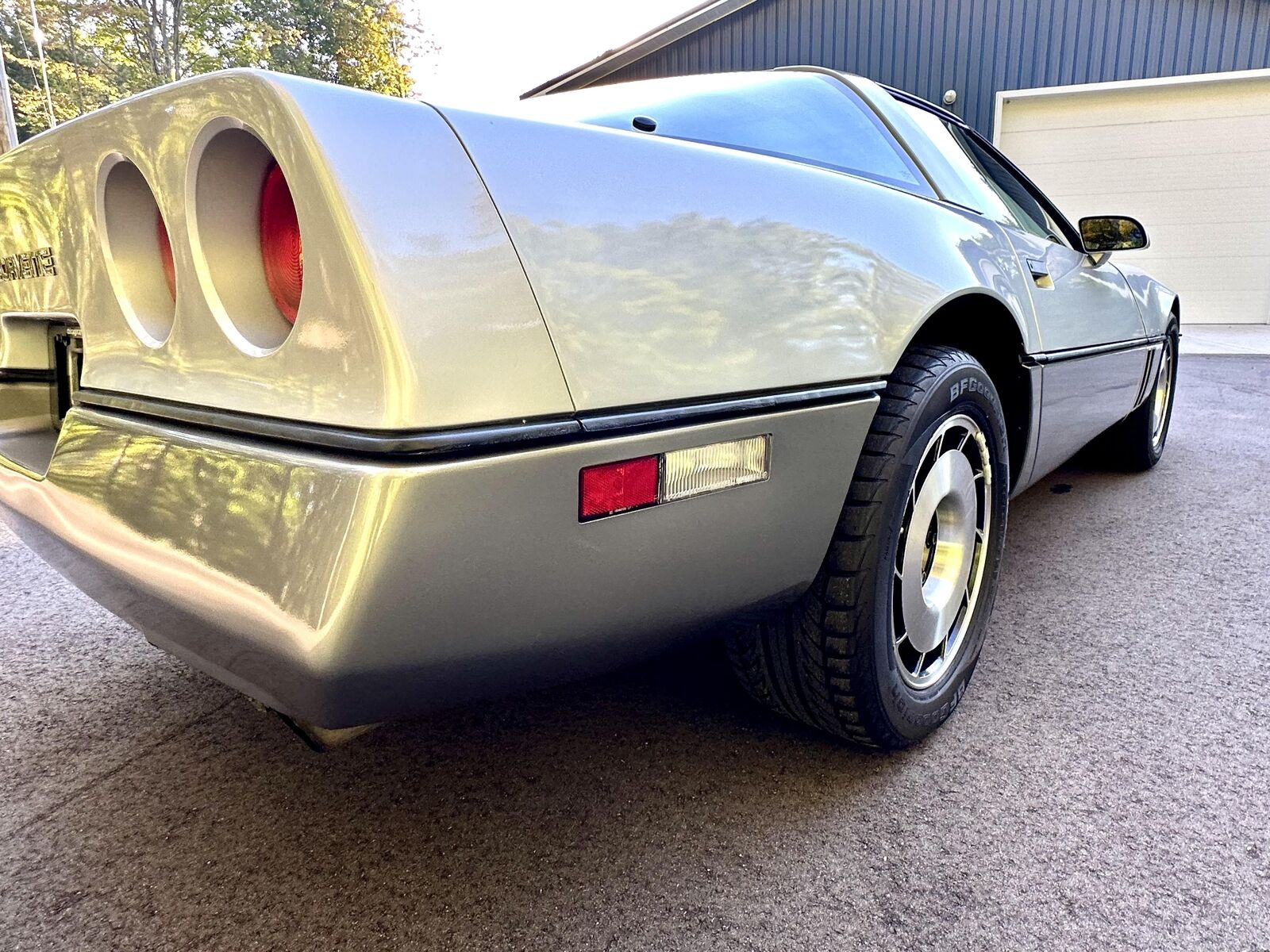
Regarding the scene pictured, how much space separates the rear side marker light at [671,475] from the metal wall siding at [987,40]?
1032 centimetres

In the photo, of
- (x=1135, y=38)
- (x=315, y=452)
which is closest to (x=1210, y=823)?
(x=315, y=452)

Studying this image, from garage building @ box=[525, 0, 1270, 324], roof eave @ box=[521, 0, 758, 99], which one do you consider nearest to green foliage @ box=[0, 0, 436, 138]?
roof eave @ box=[521, 0, 758, 99]

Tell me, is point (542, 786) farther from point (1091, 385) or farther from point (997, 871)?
point (1091, 385)

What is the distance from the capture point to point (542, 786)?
1.50 m

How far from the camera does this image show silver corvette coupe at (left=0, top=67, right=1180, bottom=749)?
0.83 metres

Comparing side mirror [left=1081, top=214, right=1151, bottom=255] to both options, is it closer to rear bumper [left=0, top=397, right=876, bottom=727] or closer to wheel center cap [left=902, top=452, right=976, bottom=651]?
wheel center cap [left=902, top=452, right=976, bottom=651]

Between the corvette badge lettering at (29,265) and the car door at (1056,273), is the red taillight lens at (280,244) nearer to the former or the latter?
the corvette badge lettering at (29,265)

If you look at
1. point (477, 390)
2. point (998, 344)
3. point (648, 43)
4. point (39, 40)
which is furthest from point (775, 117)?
point (39, 40)

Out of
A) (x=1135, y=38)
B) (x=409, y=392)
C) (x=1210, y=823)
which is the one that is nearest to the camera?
(x=409, y=392)

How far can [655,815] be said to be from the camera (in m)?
1.41

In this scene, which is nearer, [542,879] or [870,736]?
[542,879]

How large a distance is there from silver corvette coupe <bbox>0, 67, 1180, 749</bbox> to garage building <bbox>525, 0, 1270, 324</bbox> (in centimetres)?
1040

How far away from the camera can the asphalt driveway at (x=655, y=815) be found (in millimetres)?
1175

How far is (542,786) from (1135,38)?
12106 millimetres
